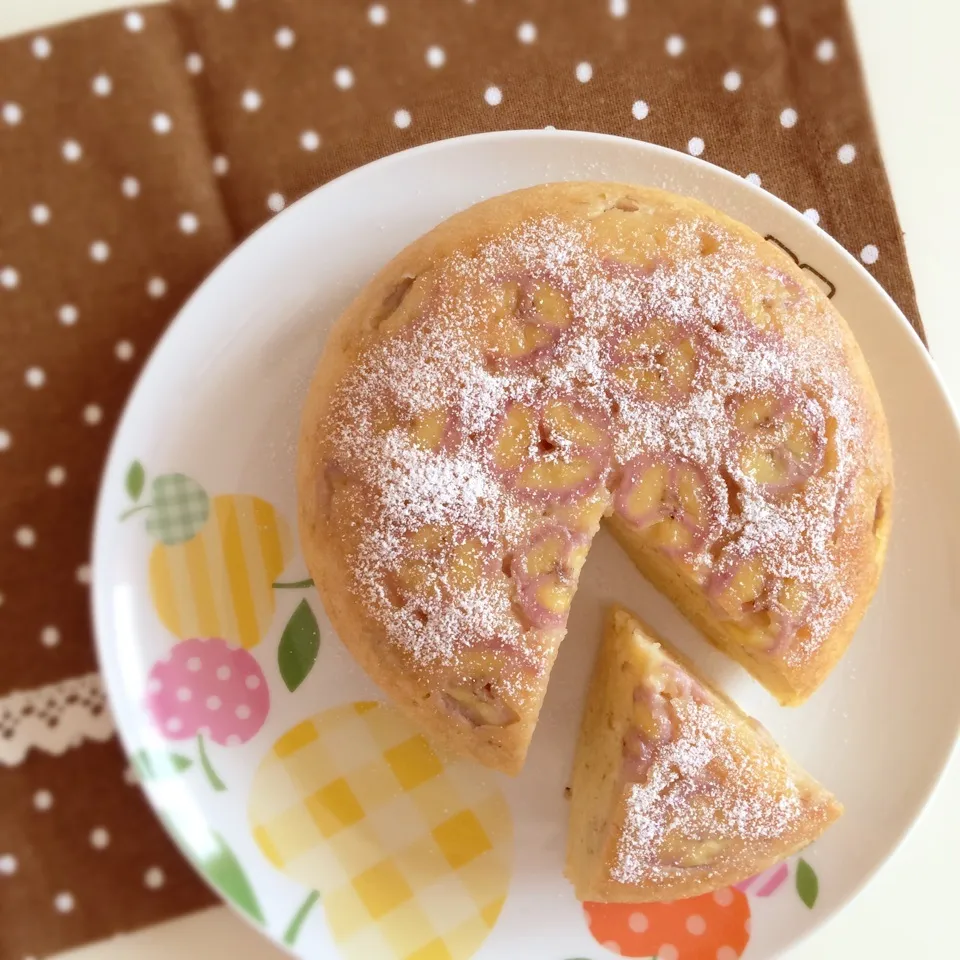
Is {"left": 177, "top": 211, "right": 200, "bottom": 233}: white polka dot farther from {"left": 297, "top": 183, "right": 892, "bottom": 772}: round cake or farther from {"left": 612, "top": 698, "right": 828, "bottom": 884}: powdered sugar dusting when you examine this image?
{"left": 612, "top": 698, "right": 828, "bottom": 884}: powdered sugar dusting

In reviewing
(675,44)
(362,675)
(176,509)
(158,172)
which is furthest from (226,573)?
(675,44)

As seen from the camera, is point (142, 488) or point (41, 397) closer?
point (142, 488)

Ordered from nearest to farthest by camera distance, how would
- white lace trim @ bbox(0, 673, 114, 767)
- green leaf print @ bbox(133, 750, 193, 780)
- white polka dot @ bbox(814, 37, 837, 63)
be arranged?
green leaf print @ bbox(133, 750, 193, 780), white lace trim @ bbox(0, 673, 114, 767), white polka dot @ bbox(814, 37, 837, 63)

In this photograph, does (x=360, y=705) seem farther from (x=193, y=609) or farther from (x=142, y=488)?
(x=142, y=488)

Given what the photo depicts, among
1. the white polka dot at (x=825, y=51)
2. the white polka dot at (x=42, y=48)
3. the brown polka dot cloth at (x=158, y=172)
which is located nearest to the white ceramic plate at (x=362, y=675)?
the brown polka dot cloth at (x=158, y=172)

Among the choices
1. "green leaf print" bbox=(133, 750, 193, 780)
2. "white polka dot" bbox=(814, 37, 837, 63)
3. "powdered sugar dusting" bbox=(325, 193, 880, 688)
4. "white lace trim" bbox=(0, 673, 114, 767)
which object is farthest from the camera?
"white polka dot" bbox=(814, 37, 837, 63)

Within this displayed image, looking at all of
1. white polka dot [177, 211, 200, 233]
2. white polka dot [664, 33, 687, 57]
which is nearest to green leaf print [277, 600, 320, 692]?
white polka dot [177, 211, 200, 233]

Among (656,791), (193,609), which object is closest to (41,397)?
(193,609)
